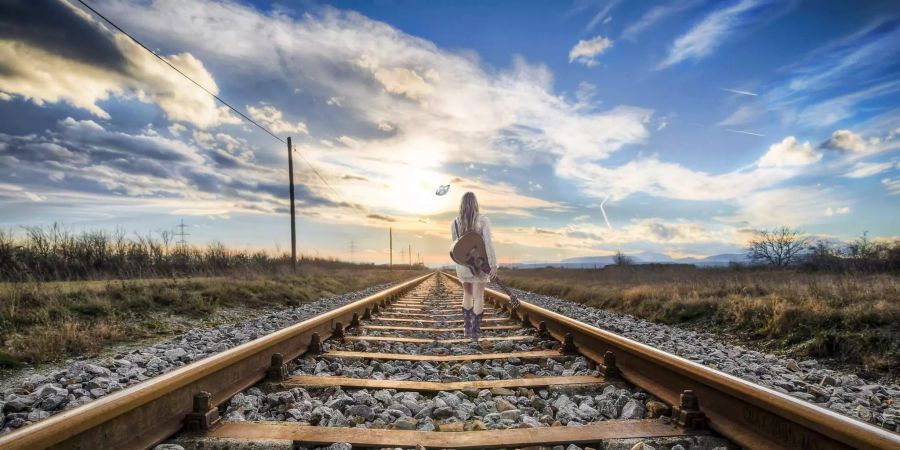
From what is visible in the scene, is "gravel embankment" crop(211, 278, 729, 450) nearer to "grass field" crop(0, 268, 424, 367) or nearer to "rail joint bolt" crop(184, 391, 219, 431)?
"rail joint bolt" crop(184, 391, 219, 431)

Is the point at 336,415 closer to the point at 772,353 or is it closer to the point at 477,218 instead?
the point at 477,218

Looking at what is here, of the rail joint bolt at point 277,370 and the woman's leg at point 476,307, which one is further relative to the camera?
the woman's leg at point 476,307

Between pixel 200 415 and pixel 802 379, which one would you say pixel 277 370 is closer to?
pixel 200 415

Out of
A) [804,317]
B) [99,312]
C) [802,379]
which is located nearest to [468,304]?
[802,379]

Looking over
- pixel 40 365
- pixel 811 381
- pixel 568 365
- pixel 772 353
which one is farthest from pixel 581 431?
pixel 40 365

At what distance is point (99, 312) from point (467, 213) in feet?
20.1

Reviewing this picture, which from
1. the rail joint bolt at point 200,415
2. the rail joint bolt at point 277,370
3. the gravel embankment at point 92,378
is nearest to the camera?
the rail joint bolt at point 200,415

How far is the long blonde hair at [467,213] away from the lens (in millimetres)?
5309

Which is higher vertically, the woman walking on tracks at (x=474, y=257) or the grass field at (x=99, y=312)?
the woman walking on tracks at (x=474, y=257)

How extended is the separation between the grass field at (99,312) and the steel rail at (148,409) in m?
3.24

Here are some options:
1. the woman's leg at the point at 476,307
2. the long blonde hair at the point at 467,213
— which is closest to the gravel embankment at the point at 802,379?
the woman's leg at the point at 476,307

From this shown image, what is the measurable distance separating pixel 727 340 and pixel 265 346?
613cm

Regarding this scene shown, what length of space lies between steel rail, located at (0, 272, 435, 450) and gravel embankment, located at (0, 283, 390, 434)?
106cm

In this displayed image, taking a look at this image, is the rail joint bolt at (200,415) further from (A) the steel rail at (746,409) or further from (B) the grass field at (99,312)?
(B) the grass field at (99,312)
